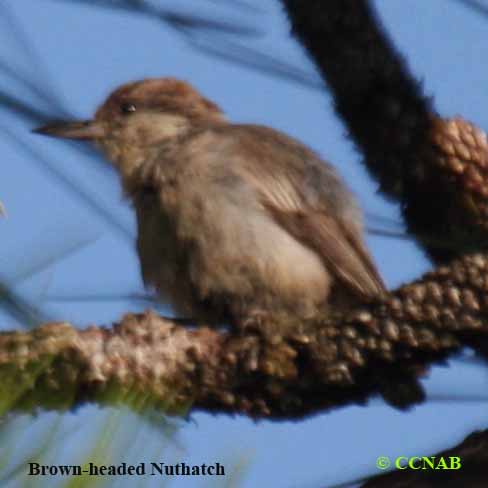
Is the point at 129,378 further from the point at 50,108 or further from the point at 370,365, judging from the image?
the point at 50,108

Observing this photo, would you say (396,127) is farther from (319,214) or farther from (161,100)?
(161,100)

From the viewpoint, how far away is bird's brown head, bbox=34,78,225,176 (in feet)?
15.9

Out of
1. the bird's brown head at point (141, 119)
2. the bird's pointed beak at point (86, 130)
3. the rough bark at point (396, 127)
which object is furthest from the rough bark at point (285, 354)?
the bird's pointed beak at point (86, 130)

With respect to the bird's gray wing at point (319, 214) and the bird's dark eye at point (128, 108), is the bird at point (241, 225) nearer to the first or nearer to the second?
the bird's gray wing at point (319, 214)

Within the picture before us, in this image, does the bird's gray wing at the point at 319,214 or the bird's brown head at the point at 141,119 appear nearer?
the bird's gray wing at the point at 319,214

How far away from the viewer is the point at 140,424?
4.19ft

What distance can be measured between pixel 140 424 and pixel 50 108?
1.55 metres

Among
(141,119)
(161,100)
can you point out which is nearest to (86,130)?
(141,119)

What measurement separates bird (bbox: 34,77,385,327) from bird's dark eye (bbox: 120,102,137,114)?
0.38 m

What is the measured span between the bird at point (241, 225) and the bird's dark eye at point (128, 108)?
1.25 feet

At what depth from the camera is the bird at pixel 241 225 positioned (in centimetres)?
405

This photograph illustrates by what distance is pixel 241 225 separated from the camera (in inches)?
161

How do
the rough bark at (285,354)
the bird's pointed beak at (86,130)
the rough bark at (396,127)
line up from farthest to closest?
1. the bird's pointed beak at (86,130)
2. the rough bark at (396,127)
3. the rough bark at (285,354)

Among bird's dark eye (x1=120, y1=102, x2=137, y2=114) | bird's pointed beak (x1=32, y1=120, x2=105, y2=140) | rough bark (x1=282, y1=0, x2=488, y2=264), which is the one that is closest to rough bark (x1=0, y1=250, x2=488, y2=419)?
rough bark (x1=282, y1=0, x2=488, y2=264)
